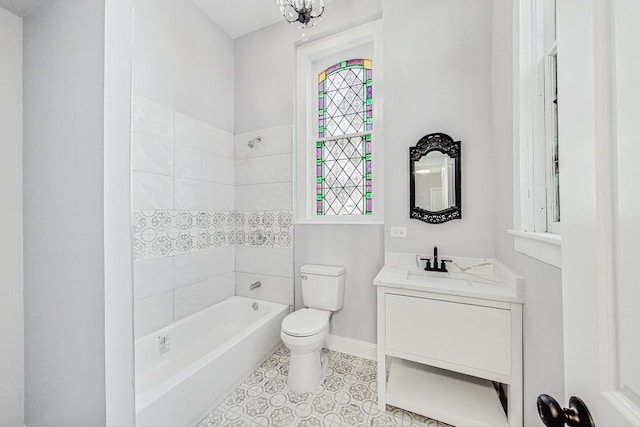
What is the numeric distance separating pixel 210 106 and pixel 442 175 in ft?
7.07

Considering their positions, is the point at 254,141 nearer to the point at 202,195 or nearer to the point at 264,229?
the point at 202,195

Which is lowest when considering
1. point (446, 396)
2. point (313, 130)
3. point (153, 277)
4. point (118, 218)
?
point (446, 396)

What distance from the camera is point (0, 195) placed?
47.7 inches

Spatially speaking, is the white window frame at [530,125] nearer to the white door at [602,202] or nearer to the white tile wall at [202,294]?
the white door at [602,202]

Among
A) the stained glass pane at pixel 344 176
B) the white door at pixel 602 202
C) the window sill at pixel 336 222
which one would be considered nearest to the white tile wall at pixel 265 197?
the window sill at pixel 336 222

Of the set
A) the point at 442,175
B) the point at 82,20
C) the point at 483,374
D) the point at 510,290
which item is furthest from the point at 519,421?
the point at 82,20

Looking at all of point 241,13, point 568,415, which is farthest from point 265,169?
point 568,415

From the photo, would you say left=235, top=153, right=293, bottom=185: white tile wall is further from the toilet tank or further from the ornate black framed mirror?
the ornate black framed mirror

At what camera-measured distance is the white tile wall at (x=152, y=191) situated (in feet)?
5.73

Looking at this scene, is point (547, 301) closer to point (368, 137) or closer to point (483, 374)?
point (483, 374)

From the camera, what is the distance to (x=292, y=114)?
234 cm

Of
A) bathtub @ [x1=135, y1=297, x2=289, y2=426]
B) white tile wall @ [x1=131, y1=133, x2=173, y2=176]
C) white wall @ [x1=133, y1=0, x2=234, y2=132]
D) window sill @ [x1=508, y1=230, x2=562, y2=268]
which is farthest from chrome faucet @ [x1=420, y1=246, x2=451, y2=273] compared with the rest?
white wall @ [x1=133, y1=0, x2=234, y2=132]

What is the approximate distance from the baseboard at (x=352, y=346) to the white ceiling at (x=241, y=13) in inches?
119

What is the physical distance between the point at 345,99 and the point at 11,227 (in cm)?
242
